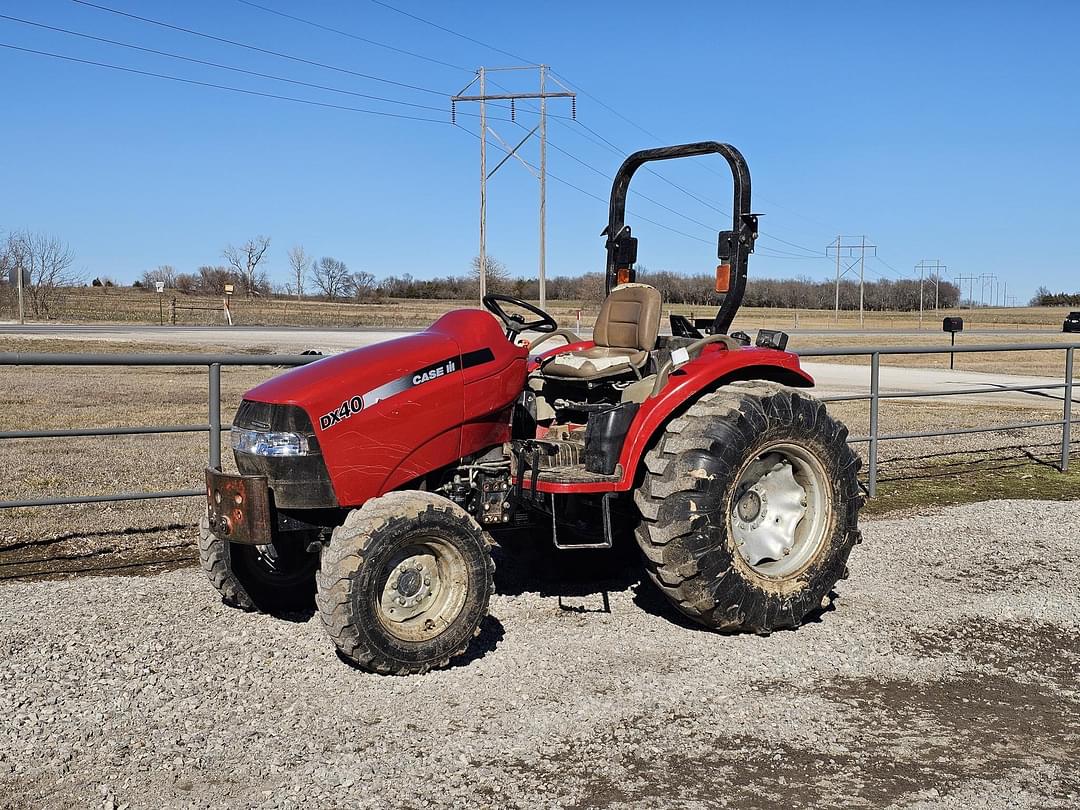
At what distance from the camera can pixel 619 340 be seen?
550 centimetres

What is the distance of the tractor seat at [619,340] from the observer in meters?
5.26

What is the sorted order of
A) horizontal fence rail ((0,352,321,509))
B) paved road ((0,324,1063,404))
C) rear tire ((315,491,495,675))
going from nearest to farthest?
rear tire ((315,491,495,675))
horizontal fence rail ((0,352,321,509))
paved road ((0,324,1063,404))

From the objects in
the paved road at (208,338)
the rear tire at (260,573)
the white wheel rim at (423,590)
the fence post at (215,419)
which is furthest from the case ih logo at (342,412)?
the paved road at (208,338)

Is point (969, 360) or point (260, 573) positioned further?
point (969, 360)

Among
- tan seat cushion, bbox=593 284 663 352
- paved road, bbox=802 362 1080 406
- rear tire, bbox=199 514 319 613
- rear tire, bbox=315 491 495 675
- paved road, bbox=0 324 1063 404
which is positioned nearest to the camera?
rear tire, bbox=315 491 495 675

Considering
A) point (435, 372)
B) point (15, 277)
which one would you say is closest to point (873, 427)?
point (435, 372)

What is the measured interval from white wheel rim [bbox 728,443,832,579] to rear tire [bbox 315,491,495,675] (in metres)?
1.48

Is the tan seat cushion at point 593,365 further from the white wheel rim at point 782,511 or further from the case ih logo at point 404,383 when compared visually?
the white wheel rim at point 782,511

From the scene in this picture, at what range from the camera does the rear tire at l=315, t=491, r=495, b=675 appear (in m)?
4.28

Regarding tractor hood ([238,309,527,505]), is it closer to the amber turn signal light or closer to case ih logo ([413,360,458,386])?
case ih logo ([413,360,458,386])

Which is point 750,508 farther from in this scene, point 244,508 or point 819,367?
point 819,367

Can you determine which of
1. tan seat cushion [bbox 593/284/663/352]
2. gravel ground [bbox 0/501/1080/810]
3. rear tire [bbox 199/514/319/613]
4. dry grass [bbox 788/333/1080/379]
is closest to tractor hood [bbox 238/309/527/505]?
tan seat cushion [bbox 593/284/663/352]

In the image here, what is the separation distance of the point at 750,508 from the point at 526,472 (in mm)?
1199

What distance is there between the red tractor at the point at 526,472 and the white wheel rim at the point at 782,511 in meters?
0.01
